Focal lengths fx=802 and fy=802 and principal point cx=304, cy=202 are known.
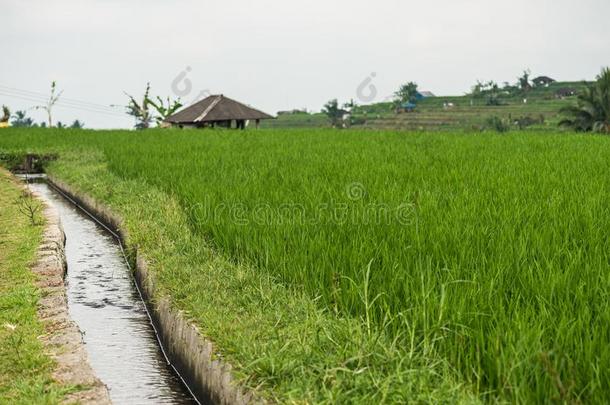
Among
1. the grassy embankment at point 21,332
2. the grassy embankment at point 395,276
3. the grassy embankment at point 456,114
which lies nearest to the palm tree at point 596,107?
the grassy embankment at point 456,114

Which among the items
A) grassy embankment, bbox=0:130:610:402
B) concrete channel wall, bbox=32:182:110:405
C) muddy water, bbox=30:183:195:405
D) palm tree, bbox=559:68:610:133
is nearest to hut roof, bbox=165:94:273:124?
palm tree, bbox=559:68:610:133

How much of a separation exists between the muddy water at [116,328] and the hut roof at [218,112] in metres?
26.9

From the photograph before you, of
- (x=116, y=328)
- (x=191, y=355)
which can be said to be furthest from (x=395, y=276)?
(x=116, y=328)

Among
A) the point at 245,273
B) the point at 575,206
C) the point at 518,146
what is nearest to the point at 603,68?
the point at 518,146

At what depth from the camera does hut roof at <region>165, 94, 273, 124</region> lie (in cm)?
3450

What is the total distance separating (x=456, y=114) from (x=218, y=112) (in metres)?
31.1

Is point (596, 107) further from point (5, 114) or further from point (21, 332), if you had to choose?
point (21, 332)

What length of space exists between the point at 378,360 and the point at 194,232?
353 cm

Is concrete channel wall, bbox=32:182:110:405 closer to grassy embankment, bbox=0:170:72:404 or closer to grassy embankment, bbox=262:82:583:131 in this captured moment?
grassy embankment, bbox=0:170:72:404

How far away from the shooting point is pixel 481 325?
9.61 ft

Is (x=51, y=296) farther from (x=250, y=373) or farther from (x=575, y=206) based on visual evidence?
(x=575, y=206)

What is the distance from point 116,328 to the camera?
16.1ft

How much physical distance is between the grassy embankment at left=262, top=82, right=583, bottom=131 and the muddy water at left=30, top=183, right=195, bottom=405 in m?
42.2

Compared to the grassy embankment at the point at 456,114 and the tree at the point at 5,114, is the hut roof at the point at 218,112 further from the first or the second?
the grassy embankment at the point at 456,114
